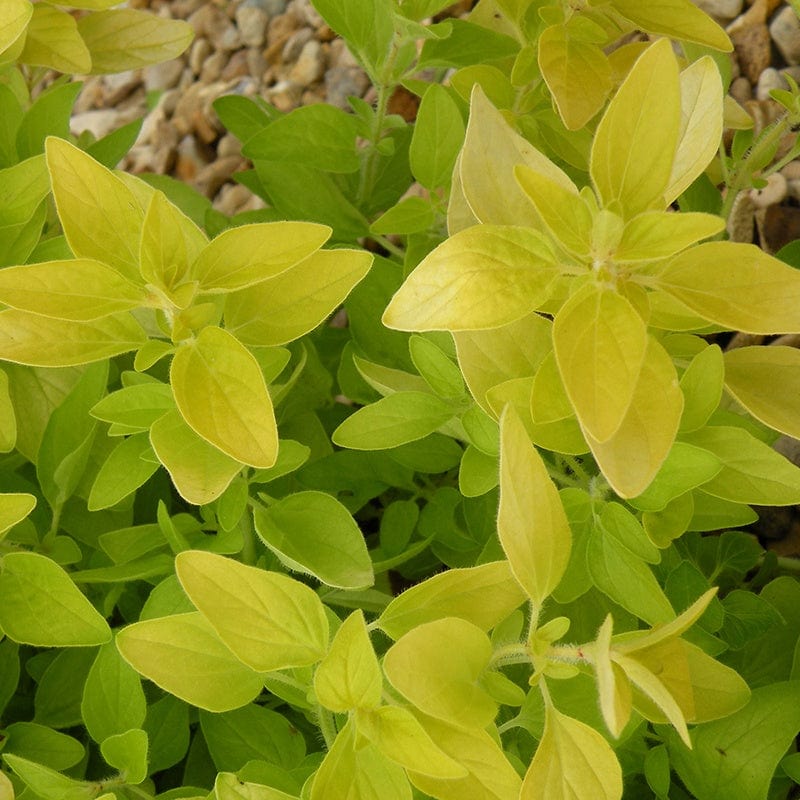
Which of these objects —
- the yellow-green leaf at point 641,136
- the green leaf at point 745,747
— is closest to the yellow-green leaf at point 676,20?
the yellow-green leaf at point 641,136

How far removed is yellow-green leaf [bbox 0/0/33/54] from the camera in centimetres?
83

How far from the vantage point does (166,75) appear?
2.06 metres

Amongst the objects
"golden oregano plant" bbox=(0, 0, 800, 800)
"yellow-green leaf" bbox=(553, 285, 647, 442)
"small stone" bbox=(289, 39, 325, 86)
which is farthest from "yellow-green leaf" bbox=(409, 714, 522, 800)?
"small stone" bbox=(289, 39, 325, 86)

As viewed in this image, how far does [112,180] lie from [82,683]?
1.75 feet

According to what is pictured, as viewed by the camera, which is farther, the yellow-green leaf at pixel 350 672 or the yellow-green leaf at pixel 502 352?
the yellow-green leaf at pixel 502 352

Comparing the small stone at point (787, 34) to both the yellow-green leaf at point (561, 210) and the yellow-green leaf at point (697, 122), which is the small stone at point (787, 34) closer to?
the yellow-green leaf at point (697, 122)

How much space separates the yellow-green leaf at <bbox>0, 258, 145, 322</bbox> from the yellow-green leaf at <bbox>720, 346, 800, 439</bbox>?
0.48 metres

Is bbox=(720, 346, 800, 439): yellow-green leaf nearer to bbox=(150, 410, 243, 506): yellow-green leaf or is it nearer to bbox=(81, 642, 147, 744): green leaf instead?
bbox=(150, 410, 243, 506): yellow-green leaf

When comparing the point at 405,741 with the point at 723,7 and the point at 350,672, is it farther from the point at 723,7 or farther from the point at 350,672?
the point at 723,7

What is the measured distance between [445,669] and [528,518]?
4.6 inches

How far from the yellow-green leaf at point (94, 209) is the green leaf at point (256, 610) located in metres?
0.24


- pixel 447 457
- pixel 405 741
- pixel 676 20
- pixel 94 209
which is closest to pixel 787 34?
pixel 676 20

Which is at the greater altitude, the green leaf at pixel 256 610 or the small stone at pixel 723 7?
the small stone at pixel 723 7

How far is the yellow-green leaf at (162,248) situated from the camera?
26.8 inches
